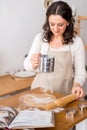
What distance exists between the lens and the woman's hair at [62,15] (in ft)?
4.81

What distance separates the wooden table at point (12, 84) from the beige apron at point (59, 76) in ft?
1.05

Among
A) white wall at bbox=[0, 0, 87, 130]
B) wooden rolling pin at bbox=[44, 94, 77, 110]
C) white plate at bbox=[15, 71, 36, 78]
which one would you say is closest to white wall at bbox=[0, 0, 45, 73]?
white wall at bbox=[0, 0, 87, 130]

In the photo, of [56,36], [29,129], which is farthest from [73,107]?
[56,36]

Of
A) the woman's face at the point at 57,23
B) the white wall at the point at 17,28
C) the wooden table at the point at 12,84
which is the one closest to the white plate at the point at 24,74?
the wooden table at the point at 12,84

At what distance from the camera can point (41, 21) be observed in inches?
96.9

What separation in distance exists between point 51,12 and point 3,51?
0.86 m

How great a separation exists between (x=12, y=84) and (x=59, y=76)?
0.55m

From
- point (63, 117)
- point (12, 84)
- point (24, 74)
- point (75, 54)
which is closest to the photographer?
point (63, 117)

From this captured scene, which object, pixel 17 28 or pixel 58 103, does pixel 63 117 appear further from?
pixel 17 28

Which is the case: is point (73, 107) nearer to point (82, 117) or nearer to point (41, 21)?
point (82, 117)

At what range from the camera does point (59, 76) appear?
Answer: 1584mm

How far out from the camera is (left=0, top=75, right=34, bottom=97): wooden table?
1.84 m

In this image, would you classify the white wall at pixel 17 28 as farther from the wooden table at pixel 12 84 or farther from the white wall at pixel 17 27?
the wooden table at pixel 12 84

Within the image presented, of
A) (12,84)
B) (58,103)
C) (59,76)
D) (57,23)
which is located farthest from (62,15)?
(12,84)
